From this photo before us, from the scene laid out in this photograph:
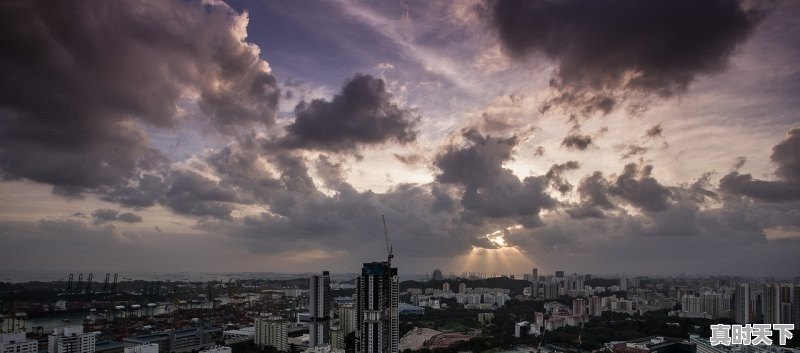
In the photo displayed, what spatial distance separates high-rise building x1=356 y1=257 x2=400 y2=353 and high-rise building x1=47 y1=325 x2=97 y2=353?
692cm

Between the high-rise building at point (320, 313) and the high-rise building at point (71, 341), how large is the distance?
5.31m

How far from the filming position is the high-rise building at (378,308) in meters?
10.2

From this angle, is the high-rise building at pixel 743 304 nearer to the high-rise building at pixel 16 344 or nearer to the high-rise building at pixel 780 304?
the high-rise building at pixel 780 304

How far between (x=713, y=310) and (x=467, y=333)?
34.0 feet

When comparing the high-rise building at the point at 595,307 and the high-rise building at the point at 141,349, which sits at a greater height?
the high-rise building at the point at 141,349

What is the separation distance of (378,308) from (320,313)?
4.59 m

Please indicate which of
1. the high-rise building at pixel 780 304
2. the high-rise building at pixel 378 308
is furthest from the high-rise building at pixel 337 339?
the high-rise building at pixel 780 304

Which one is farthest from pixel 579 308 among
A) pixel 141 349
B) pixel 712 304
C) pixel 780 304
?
pixel 141 349

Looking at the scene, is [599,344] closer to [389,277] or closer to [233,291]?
[389,277]

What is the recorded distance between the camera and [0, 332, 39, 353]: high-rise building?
1115 centimetres

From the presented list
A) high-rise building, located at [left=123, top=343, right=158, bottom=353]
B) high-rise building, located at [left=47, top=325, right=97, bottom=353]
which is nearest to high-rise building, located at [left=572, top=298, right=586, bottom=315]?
high-rise building, located at [left=123, top=343, right=158, bottom=353]

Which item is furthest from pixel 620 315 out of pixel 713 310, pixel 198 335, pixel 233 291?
pixel 233 291

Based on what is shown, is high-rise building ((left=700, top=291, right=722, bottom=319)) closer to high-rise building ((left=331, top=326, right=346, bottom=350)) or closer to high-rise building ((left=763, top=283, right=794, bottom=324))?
high-rise building ((left=763, top=283, right=794, bottom=324))

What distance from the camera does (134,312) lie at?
23.2 m
